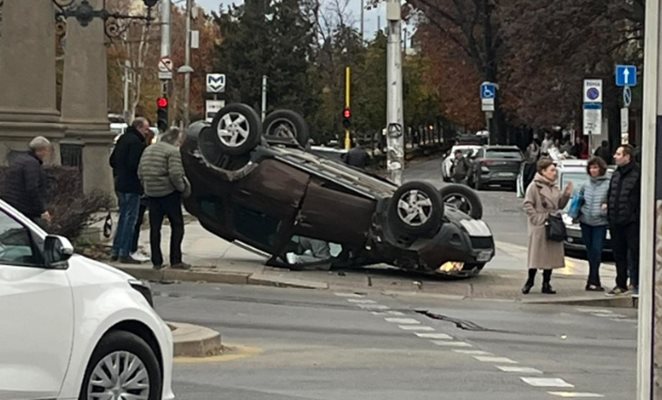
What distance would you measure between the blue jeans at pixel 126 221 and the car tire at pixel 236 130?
137cm

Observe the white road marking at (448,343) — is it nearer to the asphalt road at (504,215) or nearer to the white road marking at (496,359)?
the white road marking at (496,359)

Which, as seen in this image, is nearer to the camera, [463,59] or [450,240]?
[450,240]

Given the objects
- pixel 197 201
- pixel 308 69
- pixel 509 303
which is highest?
pixel 308 69

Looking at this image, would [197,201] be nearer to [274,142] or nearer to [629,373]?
[274,142]

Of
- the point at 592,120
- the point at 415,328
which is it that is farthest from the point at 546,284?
the point at 592,120

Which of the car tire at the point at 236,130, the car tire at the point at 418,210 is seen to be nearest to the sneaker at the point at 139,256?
the car tire at the point at 236,130

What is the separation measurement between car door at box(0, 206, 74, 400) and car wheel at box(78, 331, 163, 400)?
0.83 ft

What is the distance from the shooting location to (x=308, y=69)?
69875mm

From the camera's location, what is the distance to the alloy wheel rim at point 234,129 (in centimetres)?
1714

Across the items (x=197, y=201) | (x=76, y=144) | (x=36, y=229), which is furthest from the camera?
(x=76, y=144)

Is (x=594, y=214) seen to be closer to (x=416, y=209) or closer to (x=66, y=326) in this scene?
(x=416, y=209)

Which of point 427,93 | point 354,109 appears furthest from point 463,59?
point 427,93

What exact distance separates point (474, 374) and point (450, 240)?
21.6 ft

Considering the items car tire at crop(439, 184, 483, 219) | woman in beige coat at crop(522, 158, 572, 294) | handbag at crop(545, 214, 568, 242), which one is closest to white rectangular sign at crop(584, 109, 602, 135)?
car tire at crop(439, 184, 483, 219)
